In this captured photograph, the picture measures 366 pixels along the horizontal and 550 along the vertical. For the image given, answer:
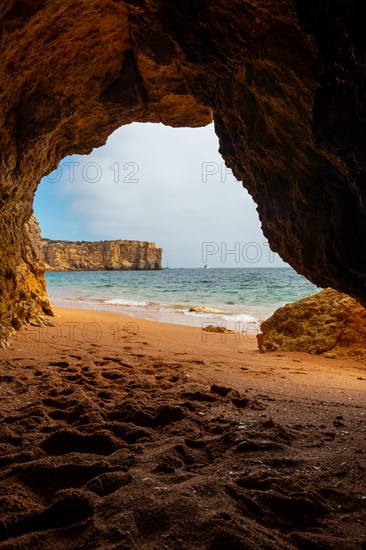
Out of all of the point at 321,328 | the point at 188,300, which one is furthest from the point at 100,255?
the point at 321,328

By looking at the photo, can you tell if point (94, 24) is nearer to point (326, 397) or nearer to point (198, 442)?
point (198, 442)

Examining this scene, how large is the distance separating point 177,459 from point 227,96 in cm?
352

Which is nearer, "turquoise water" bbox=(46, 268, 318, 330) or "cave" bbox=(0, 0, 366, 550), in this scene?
"cave" bbox=(0, 0, 366, 550)

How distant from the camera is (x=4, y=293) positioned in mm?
6281

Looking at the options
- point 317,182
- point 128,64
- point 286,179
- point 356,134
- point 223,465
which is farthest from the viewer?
point 128,64

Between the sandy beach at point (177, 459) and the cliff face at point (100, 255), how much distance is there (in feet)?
225

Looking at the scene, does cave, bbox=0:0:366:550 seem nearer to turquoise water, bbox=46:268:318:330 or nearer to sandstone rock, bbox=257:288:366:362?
sandstone rock, bbox=257:288:366:362

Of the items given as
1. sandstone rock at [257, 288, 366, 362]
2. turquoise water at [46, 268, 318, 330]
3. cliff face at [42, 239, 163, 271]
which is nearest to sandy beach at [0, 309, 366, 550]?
sandstone rock at [257, 288, 366, 362]

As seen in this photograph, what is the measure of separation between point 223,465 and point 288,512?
515 mm

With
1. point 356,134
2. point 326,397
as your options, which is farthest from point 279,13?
point 326,397

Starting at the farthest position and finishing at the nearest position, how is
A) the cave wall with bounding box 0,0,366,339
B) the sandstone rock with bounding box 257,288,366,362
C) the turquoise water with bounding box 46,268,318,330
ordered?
the turquoise water with bounding box 46,268,318,330 → the sandstone rock with bounding box 257,288,366,362 → the cave wall with bounding box 0,0,366,339

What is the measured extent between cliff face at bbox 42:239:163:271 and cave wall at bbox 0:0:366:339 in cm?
6630

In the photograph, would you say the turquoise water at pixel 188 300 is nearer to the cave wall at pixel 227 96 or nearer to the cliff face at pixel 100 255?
the cave wall at pixel 227 96

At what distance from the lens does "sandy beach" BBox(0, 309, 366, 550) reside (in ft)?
5.20
